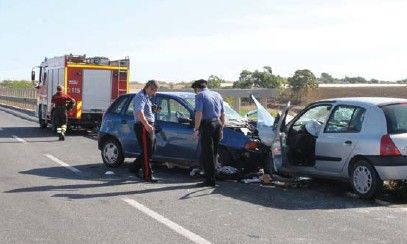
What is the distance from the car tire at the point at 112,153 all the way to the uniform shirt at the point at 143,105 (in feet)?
5.83

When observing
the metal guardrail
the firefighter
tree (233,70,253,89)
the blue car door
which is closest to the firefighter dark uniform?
the blue car door

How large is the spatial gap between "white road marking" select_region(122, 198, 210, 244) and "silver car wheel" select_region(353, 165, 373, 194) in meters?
3.12

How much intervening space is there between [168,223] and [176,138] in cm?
425

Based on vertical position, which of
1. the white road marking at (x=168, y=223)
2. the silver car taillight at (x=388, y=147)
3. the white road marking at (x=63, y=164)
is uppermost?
the silver car taillight at (x=388, y=147)

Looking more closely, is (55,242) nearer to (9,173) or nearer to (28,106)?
(9,173)

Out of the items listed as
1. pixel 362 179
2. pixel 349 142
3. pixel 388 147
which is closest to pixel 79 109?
pixel 349 142

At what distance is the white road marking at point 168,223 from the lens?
21.5 ft

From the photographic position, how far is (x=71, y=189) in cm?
969

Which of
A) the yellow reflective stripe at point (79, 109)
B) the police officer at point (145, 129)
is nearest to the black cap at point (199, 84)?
the police officer at point (145, 129)

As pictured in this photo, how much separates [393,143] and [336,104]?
4.73 feet

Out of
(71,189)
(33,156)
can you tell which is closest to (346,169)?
(71,189)

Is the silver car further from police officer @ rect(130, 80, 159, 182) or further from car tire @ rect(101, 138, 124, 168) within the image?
car tire @ rect(101, 138, 124, 168)

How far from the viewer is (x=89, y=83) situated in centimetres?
2241

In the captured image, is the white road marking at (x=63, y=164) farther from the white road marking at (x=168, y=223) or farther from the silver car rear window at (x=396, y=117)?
the silver car rear window at (x=396, y=117)
